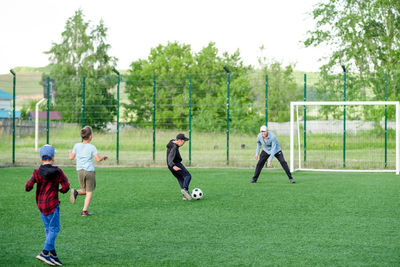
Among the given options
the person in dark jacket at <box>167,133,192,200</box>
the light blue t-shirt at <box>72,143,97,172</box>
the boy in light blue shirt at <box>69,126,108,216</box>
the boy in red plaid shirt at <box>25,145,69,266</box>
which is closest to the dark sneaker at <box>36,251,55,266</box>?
the boy in red plaid shirt at <box>25,145,69,266</box>

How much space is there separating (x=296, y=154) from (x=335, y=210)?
1116 cm

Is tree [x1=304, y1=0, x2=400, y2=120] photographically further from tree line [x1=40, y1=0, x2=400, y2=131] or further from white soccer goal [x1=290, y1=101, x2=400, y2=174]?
white soccer goal [x1=290, y1=101, x2=400, y2=174]

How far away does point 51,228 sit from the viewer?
→ 19.2 ft

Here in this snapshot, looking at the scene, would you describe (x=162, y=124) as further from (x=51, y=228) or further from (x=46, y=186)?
(x=51, y=228)

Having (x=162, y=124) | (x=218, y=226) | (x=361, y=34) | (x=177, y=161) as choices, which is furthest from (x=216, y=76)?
(x=218, y=226)

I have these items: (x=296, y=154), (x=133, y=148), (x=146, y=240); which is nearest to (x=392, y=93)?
(x=296, y=154)

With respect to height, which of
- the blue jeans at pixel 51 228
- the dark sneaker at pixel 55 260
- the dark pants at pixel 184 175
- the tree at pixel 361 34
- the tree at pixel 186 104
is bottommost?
the dark sneaker at pixel 55 260

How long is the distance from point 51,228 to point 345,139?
15587 millimetres

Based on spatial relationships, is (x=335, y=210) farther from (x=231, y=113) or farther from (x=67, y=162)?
(x=67, y=162)

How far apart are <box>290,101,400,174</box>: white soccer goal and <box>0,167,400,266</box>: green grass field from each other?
545 centimetres

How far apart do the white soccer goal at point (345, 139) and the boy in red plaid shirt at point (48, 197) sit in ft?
46.1

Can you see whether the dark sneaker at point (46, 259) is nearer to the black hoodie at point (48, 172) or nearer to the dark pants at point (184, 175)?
the black hoodie at point (48, 172)

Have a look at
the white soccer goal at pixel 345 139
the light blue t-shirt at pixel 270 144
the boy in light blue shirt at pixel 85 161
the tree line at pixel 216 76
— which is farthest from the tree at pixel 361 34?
the boy in light blue shirt at pixel 85 161

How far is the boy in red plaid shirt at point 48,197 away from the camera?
5.82 meters
